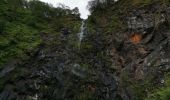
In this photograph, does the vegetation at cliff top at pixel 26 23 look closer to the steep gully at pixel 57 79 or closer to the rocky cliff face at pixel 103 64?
the rocky cliff face at pixel 103 64

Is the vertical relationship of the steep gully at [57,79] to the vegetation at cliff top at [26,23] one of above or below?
below

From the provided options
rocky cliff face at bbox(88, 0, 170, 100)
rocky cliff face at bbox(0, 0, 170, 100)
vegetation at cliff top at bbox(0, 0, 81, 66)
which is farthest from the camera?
vegetation at cliff top at bbox(0, 0, 81, 66)

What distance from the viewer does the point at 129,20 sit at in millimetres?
40500

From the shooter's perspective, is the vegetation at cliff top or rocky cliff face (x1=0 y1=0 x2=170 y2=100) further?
the vegetation at cliff top

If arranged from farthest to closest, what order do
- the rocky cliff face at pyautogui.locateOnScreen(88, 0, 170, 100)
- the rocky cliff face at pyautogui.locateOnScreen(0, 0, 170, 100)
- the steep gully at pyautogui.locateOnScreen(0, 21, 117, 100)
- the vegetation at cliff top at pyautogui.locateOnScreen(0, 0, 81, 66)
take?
the vegetation at cliff top at pyautogui.locateOnScreen(0, 0, 81, 66) < the rocky cliff face at pyautogui.locateOnScreen(88, 0, 170, 100) < the rocky cliff face at pyautogui.locateOnScreen(0, 0, 170, 100) < the steep gully at pyautogui.locateOnScreen(0, 21, 117, 100)

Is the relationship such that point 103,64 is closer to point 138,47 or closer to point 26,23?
point 138,47

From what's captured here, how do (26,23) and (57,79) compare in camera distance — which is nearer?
(57,79)

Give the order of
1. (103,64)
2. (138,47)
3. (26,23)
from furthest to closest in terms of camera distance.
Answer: (26,23) < (138,47) < (103,64)

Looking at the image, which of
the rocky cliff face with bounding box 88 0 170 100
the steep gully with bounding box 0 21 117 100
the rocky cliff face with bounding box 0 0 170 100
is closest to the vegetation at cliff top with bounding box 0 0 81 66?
the rocky cliff face with bounding box 0 0 170 100

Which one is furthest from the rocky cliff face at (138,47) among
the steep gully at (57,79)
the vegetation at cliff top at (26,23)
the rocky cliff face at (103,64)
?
the vegetation at cliff top at (26,23)

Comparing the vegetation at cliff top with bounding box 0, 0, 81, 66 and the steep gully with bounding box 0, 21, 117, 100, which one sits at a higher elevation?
the vegetation at cliff top with bounding box 0, 0, 81, 66

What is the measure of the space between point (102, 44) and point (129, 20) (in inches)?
157

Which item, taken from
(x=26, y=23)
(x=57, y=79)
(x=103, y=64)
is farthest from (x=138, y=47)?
(x=26, y=23)

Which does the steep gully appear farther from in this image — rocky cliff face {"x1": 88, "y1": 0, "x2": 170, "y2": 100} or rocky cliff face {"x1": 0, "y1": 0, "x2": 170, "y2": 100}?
rocky cliff face {"x1": 88, "y1": 0, "x2": 170, "y2": 100}
